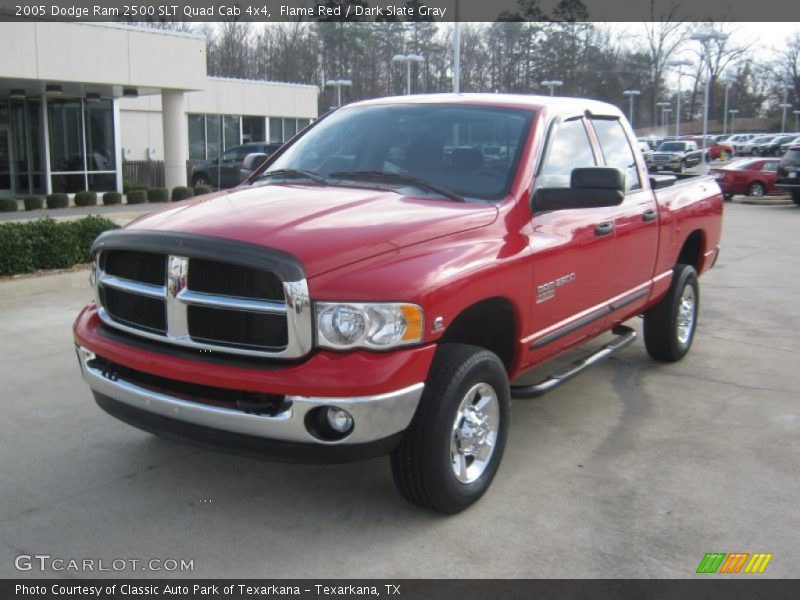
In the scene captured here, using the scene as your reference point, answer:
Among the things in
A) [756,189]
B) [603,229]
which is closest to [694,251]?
[603,229]

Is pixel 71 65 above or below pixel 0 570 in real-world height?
above

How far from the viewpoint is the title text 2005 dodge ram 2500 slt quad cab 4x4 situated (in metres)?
3.41

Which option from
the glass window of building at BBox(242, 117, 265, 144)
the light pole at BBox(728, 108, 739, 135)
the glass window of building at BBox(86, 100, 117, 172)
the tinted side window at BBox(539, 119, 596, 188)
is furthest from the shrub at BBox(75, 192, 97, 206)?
the light pole at BBox(728, 108, 739, 135)

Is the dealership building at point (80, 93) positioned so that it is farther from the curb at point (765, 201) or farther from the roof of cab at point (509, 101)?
the curb at point (765, 201)

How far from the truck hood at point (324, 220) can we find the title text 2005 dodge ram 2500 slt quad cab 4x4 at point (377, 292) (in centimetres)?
1

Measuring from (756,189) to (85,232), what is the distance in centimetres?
2279

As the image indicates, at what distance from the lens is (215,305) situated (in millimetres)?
3514

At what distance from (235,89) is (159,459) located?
3284 cm

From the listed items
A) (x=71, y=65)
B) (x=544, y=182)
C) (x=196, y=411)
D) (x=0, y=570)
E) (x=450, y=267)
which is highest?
(x=71, y=65)

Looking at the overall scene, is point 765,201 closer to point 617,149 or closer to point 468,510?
point 617,149

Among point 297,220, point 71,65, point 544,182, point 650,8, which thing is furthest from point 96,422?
point 650,8

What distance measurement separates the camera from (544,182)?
4668 millimetres

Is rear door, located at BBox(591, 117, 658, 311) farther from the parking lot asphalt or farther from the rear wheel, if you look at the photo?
the rear wheel

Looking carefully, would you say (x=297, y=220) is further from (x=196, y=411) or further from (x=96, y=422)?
(x=96, y=422)
